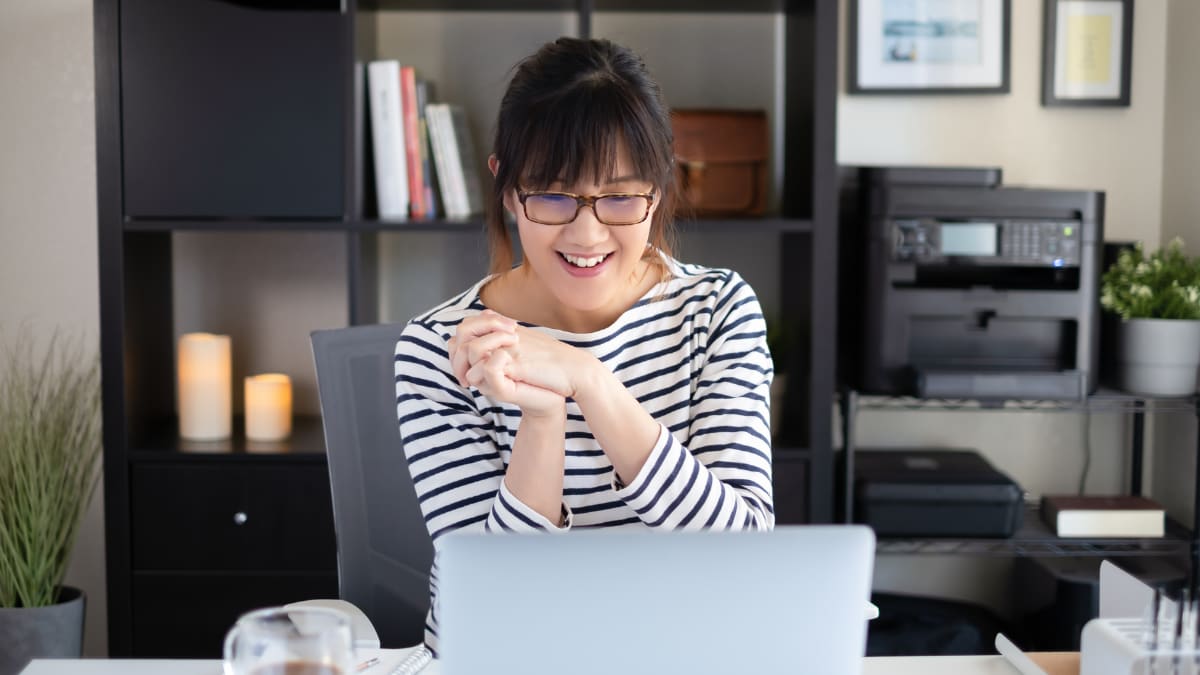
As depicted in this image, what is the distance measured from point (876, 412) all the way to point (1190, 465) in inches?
27.4

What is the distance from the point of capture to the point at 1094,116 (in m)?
2.77

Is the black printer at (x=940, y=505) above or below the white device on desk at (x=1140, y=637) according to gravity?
below

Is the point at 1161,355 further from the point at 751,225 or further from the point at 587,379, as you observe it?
the point at 587,379

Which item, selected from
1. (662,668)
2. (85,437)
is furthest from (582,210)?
(85,437)

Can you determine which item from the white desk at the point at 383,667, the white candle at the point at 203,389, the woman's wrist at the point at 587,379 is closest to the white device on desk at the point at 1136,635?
the white desk at the point at 383,667

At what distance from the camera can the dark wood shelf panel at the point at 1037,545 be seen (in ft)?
8.00

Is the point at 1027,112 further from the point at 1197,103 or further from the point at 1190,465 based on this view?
the point at 1190,465

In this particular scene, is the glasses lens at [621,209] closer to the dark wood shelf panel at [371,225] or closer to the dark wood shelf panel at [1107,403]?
the dark wood shelf panel at [371,225]

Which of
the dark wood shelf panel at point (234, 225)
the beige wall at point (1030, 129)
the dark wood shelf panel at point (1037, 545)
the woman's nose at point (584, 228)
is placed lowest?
the dark wood shelf panel at point (1037, 545)

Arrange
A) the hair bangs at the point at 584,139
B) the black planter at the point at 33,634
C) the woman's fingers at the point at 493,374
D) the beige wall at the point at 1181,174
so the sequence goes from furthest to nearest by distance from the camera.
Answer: the beige wall at the point at 1181,174 < the black planter at the point at 33,634 < the hair bangs at the point at 584,139 < the woman's fingers at the point at 493,374

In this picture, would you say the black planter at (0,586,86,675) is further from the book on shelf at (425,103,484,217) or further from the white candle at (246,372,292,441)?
the book on shelf at (425,103,484,217)

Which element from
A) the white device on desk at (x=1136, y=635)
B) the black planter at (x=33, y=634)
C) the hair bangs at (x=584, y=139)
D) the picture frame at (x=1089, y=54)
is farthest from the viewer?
the picture frame at (x=1089, y=54)

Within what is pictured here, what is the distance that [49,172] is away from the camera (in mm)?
2697

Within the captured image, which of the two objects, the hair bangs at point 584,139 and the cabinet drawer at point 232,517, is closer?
the hair bangs at point 584,139
